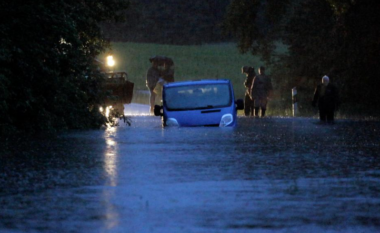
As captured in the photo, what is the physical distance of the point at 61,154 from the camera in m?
18.2

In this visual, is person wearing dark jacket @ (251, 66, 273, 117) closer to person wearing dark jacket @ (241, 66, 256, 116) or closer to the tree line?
person wearing dark jacket @ (241, 66, 256, 116)

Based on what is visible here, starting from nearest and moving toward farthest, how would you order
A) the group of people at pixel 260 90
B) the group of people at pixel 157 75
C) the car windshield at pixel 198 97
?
the car windshield at pixel 198 97
the group of people at pixel 260 90
the group of people at pixel 157 75

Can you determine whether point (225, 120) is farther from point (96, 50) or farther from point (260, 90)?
point (260, 90)

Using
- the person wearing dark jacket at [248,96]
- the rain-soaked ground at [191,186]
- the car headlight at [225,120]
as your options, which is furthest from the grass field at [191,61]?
the rain-soaked ground at [191,186]

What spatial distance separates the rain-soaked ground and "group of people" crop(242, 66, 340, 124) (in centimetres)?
1272

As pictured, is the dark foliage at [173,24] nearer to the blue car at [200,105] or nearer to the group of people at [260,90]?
the group of people at [260,90]

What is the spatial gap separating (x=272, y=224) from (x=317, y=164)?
641 centimetres

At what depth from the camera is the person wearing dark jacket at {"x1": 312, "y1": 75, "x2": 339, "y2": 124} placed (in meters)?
34.5

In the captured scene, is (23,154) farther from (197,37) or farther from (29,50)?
(197,37)

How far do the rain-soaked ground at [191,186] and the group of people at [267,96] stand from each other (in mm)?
12720

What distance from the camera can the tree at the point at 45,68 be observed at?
82.1 ft

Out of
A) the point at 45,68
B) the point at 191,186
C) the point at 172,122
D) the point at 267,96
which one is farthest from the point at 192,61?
the point at 191,186

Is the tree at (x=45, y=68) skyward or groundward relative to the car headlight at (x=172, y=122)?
skyward

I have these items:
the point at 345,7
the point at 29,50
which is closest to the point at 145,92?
the point at 345,7
